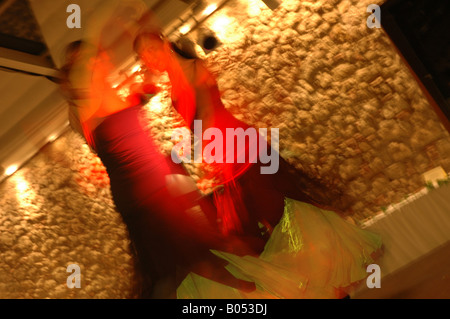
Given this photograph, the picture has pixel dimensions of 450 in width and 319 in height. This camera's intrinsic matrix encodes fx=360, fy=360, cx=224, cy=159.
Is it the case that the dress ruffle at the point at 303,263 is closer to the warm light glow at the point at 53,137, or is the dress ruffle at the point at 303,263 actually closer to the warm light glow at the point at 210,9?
the warm light glow at the point at 210,9

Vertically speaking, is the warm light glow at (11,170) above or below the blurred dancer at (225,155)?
above

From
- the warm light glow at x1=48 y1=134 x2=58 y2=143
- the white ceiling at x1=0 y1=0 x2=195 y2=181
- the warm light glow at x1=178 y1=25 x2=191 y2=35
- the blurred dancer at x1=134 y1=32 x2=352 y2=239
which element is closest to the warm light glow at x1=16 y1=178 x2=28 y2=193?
the white ceiling at x1=0 y1=0 x2=195 y2=181

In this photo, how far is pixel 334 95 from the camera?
6.82 feet

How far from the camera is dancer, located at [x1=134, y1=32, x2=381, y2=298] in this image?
1589mm

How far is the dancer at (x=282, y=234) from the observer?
1589 millimetres

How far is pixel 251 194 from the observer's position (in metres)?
1.86

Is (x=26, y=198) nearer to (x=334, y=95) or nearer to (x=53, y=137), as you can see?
(x=53, y=137)

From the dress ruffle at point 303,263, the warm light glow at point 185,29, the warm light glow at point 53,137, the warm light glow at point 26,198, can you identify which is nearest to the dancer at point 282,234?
the dress ruffle at point 303,263

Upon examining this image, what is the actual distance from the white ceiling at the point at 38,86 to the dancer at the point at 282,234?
0.38 metres

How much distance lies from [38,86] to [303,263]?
191 centimetres

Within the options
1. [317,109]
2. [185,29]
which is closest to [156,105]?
[185,29]
